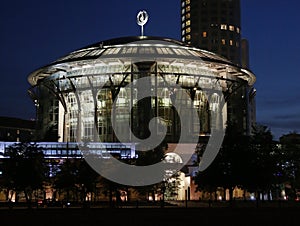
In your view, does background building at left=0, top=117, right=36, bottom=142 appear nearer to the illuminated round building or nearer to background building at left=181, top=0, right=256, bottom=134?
background building at left=181, top=0, right=256, bottom=134

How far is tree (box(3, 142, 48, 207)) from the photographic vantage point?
5400cm

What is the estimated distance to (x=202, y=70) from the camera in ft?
316

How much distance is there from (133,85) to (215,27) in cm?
9543

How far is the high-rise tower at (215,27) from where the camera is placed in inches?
7096

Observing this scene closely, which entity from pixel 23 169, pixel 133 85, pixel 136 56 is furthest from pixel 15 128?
pixel 23 169

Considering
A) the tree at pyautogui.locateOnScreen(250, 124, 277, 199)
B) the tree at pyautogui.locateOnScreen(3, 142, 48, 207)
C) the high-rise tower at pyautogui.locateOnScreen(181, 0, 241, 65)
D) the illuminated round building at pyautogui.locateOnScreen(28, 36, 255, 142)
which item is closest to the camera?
the tree at pyautogui.locateOnScreen(250, 124, 277, 199)

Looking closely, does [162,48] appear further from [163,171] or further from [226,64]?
[163,171]

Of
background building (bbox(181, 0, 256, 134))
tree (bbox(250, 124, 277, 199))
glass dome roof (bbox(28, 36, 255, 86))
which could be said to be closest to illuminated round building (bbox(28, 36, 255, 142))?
glass dome roof (bbox(28, 36, 255, 86))

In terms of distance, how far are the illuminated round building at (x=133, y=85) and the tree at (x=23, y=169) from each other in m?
35.0

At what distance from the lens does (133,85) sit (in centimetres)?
9338

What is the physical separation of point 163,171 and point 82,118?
1612 inches

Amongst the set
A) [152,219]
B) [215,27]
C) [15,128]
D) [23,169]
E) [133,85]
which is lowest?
[152,219]

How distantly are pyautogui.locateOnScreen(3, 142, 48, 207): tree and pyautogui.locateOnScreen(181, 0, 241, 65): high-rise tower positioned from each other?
128177 mm

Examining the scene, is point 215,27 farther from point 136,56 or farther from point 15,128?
point 136,56
